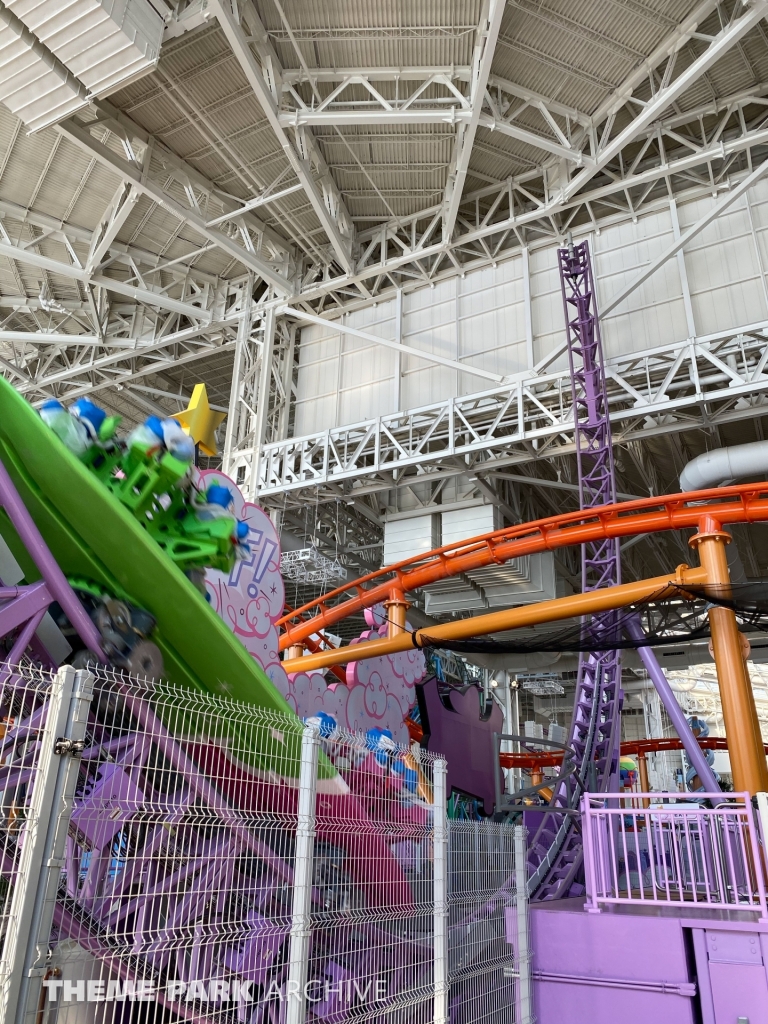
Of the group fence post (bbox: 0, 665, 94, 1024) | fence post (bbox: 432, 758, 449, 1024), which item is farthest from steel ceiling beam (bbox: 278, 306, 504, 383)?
fence post (bbox: 0, 665, 94, 1024)

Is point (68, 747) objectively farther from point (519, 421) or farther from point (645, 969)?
point (519, 421)

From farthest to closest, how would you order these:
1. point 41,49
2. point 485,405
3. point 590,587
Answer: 1. point 485,405
2. point 590,587
3. point 41,49

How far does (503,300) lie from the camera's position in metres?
17.0

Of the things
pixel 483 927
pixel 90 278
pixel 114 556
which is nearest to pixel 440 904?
pixel 483 927

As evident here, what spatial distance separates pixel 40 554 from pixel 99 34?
10.3 metres

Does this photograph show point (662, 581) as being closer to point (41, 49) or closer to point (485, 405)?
point (485, 405)

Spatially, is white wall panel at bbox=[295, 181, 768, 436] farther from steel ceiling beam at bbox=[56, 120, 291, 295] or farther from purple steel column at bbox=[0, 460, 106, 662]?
purple steel column at bbox=[0, 460, 106, 662]

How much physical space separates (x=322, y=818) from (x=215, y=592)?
2.70m

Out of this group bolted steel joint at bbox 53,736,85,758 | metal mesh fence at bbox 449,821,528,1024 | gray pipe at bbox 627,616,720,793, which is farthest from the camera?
gray pipe at bbox 627,616,720,793

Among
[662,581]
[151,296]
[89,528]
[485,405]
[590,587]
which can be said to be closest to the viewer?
[89,528]

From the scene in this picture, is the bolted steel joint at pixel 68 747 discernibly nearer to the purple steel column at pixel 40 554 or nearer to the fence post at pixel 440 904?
the purple steel column at pixel 40 554

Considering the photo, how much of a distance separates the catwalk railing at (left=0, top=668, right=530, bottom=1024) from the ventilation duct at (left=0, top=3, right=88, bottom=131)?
11690 millimetres

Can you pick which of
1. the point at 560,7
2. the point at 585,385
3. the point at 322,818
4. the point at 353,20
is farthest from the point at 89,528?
the point at 560,7

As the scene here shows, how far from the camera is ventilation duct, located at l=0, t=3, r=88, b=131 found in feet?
37.5
